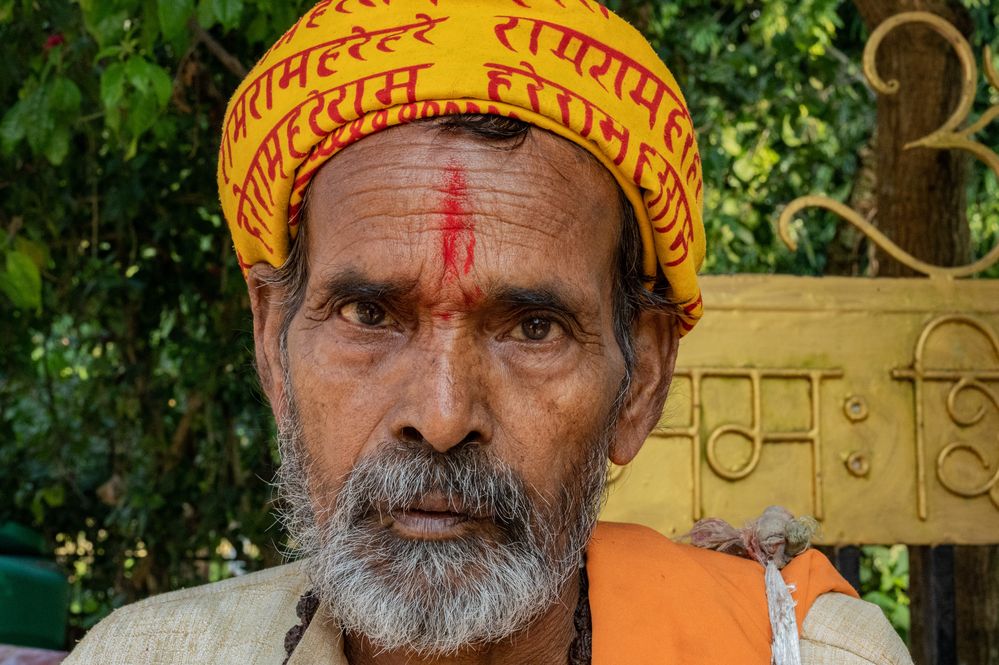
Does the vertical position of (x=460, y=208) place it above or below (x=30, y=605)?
above

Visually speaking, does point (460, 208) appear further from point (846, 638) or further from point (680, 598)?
point (846, 638)

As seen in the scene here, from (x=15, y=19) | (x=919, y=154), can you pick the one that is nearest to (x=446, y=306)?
(x=15, y=19)

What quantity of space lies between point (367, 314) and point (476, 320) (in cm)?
16

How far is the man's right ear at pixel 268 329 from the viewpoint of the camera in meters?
1.87

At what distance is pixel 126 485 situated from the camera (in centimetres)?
429

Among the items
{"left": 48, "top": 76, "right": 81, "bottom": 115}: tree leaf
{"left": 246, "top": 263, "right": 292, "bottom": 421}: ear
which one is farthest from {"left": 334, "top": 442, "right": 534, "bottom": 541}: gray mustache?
{"left": 48, "top": 76, "right": 81, "bottom": 115}: tree leaf

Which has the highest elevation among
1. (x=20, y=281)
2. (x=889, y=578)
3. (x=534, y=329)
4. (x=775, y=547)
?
(x=20, y=281)

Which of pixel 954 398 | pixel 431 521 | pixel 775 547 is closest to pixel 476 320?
pixel 431 521

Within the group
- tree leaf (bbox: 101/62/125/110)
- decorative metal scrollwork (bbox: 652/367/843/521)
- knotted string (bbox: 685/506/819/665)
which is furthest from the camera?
decorative metal scrollwork (bbox: 652/367/843/521)

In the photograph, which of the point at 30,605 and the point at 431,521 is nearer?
the point at 431,521

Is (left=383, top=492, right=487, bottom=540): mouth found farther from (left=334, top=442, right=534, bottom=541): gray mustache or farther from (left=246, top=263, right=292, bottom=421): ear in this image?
(left=246, top=263, right=292, bottom=421): ear

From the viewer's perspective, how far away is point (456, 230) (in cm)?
164

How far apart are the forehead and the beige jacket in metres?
0.60

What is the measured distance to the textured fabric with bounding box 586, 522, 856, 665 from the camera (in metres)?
1.71
